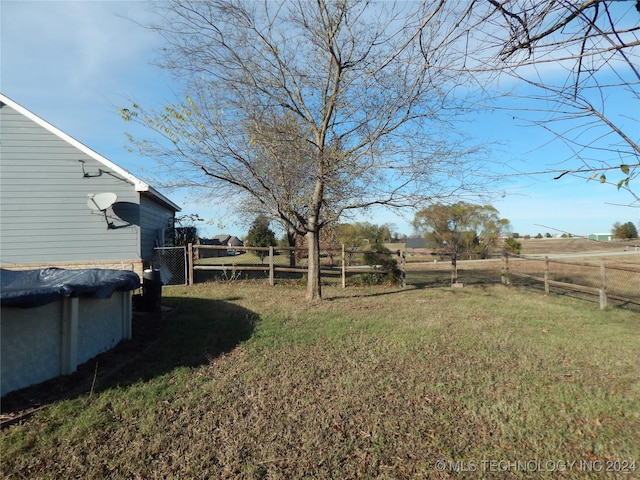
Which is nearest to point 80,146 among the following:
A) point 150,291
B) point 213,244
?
point 150,291

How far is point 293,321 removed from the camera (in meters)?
7.58

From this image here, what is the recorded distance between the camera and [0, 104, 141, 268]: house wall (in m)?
11.5

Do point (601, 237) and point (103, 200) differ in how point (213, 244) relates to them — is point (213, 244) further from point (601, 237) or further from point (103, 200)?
point (601, 237)

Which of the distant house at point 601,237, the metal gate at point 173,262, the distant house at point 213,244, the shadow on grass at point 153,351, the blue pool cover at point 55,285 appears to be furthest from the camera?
the distant house at point 213,244

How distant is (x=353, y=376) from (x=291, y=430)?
1.44 metres

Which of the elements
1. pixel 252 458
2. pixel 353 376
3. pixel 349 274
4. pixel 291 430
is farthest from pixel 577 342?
pixel 349 274

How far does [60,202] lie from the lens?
11891mm

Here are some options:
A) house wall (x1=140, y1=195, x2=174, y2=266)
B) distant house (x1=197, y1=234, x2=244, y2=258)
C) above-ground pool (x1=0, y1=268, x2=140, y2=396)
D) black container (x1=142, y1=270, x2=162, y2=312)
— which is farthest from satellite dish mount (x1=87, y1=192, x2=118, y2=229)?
above-ground pool (x1=0, y1=268, x2=140, y2=396)

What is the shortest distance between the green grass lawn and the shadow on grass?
2.0 inches

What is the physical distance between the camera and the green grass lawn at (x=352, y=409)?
281 cm

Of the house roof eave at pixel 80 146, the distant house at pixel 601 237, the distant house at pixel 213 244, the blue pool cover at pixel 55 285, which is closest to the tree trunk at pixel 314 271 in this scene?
the blue pool cover at pixel 55 285

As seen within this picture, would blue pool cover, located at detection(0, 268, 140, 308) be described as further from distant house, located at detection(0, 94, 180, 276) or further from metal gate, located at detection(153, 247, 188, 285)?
metal gate, located at detection(153, 247, 188, 285)

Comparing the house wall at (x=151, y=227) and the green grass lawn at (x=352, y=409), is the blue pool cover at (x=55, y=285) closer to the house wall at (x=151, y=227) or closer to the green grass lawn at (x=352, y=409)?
the green grass lawn at (x=352, y=409)

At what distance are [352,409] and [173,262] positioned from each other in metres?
12.3
